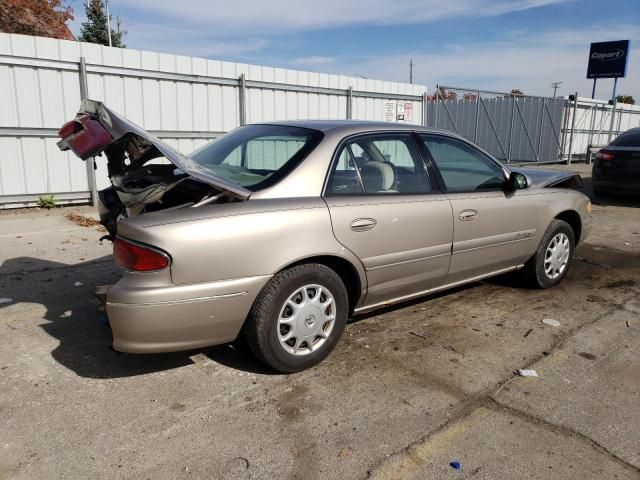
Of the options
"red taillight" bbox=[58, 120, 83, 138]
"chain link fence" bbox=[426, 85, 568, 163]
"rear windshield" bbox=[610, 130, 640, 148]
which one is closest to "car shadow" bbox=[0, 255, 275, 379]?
"red taillight" bbox=[58, 120, 83, 138]

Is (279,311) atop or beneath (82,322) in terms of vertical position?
atop

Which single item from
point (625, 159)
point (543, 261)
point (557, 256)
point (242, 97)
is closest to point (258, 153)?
point (543, 261)

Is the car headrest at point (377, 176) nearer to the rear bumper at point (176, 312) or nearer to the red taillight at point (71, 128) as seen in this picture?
the rear bumper at point (176, 312)

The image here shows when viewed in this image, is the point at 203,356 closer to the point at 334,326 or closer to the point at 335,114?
the point at 334,326

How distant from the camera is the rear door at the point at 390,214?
349cm

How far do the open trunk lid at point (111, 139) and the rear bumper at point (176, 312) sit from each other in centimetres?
58

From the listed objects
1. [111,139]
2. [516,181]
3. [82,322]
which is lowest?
[82,322]

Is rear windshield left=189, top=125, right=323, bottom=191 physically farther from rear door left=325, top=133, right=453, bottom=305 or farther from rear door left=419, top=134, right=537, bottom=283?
rear door left=419, top=134, right=537, bottom=283

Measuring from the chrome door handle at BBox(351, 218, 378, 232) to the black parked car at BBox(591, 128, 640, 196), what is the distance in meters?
8.60

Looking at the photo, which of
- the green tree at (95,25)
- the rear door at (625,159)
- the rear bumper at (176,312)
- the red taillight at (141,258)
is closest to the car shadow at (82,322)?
the rear bumper at (176,312)

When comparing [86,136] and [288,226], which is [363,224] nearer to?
[288,226]

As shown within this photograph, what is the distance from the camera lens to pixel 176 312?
2902 millimetres

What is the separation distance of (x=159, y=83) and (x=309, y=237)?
293 inches

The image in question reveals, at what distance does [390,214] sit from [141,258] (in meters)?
1.68
